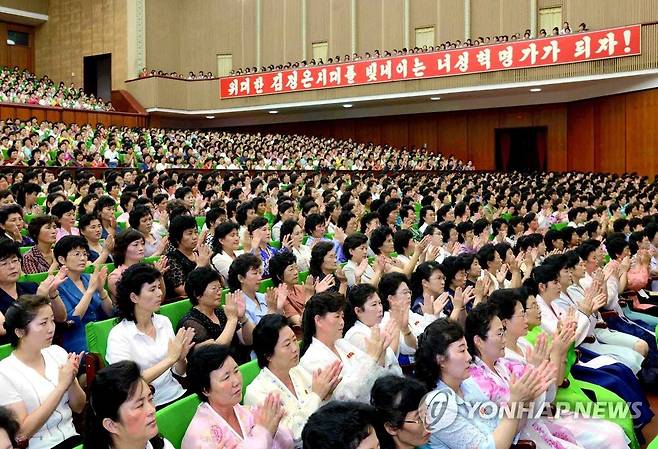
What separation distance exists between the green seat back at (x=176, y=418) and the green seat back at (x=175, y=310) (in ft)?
3.06

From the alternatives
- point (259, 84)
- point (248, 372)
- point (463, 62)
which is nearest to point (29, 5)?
point (259, 84)

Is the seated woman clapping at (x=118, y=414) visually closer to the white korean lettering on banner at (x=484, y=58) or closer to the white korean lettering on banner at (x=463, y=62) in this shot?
the white korean lettering on banner at (x=484, y=58)

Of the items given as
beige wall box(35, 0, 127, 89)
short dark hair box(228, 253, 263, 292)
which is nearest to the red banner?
beige wall box(35, 0, 127, 89)

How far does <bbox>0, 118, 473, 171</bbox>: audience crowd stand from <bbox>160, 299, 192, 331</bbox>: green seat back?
20.4 feet

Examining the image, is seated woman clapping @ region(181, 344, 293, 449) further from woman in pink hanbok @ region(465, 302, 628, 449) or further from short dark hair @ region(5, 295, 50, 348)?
woman in pink hanbok @ region(465, 302, 628, 449)

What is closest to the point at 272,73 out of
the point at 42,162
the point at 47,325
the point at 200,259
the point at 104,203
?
the point at 42,162

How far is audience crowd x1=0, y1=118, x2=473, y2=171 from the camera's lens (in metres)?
9.41

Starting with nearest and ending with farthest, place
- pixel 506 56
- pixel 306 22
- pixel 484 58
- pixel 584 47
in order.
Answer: pixel 584 47, pixel 506 56, pixel 484 58, pixel 306 22

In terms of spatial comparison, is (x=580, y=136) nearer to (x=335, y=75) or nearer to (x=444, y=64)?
(x=444, y=64)

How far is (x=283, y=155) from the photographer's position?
1268 cm

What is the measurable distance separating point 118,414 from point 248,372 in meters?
0.66

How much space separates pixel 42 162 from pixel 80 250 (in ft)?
20.3

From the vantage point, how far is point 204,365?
6.34ft

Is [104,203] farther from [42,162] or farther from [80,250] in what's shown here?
[42,162]
